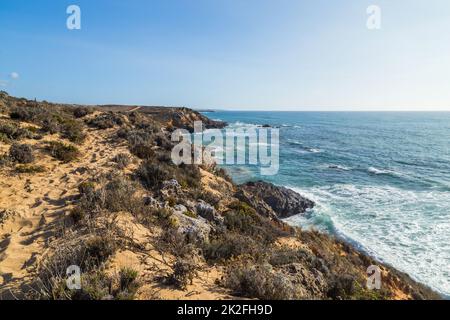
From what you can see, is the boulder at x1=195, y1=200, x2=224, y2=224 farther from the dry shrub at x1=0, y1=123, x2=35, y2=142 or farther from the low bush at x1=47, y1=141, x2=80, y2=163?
the dry shrub at x1=0, y1=123, x2=35, y2=142

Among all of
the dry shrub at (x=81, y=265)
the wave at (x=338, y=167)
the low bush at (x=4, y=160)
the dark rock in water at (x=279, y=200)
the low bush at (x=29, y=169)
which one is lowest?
the dark rock in water at (x=279, y=200)

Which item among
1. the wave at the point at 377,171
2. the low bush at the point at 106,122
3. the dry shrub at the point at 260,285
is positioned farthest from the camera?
the wave at the point at 377,171

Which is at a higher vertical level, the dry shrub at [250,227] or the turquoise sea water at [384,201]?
the dry shrub at [250,227]

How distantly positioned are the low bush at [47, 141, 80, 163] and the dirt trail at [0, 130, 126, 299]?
309 mm

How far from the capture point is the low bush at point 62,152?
499 inches

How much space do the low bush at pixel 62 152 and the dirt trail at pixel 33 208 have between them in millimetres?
309

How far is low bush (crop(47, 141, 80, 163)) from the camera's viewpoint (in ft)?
41.5

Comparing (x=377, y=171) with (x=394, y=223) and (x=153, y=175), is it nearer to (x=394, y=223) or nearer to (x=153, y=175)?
(x=394, y=223)

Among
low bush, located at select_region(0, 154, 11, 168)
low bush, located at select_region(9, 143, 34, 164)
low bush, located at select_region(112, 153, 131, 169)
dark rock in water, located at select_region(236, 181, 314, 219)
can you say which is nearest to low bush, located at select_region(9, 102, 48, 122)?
→ low bush, located at select_region(9, 143, 34, 164)

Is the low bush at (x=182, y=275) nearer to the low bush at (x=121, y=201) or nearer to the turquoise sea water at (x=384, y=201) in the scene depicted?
the low bush at (x=121, y=201)

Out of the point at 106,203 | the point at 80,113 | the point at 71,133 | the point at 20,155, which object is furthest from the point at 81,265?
the point at 80,113

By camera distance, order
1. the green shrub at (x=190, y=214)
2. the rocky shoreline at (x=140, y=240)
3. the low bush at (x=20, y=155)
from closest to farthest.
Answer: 1. the rocky shoreline at (x=140, y=240)
2. the green shrub at (x=190, y=214)
3. the low bush at (x=20, y=155)

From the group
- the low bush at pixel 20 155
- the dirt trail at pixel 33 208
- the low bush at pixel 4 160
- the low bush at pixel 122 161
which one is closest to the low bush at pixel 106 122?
the dirt trail at pixel 33 208
